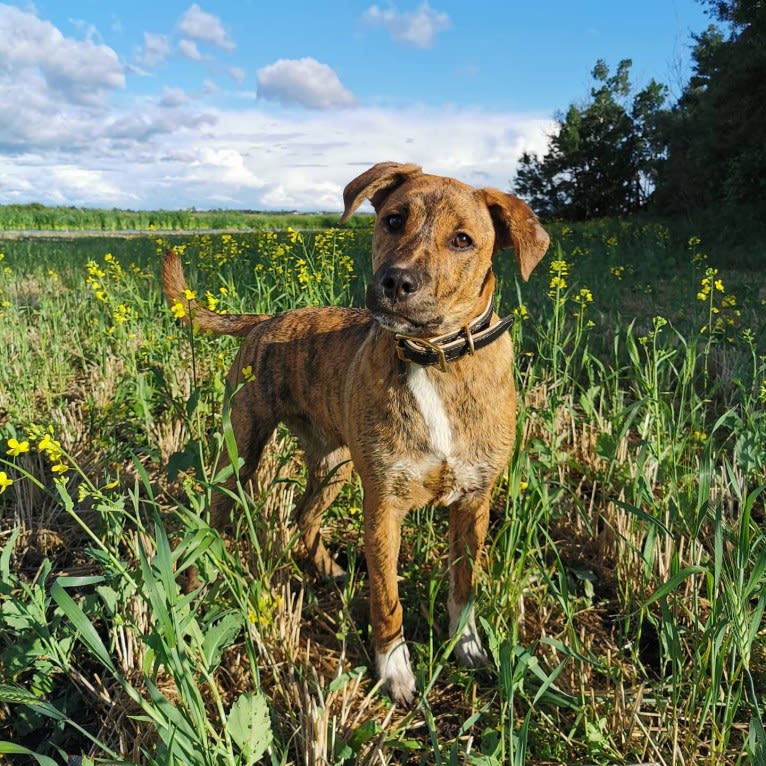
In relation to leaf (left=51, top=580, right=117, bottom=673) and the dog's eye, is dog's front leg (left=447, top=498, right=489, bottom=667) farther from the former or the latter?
leaf (left=51, top=580, right=117, bottom=673)

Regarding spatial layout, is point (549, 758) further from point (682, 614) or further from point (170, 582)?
point (170, 582)

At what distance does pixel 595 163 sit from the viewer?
35844mm

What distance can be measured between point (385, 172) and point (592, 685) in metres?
2.35

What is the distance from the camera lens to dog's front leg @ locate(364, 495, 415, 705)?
8.57 ft

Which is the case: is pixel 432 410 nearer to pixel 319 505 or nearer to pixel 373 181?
pixel 373 181

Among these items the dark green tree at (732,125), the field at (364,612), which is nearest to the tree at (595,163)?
the dark green tree at (732,125)

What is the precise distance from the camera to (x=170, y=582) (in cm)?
173

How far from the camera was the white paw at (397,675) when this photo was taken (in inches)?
103

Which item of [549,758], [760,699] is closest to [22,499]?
[549,758]

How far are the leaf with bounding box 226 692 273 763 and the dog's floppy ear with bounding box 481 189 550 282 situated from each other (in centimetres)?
181

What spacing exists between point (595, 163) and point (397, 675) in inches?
1490

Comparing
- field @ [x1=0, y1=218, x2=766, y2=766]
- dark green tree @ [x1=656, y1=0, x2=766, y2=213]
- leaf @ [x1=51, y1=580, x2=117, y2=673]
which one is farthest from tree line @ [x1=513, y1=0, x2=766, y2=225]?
leaf @ [x1=51, y1=580, x2=117, y2=673]

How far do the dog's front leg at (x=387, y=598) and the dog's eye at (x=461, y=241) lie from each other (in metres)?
1.08

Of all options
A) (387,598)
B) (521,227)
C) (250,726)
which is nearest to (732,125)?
(521,227)
